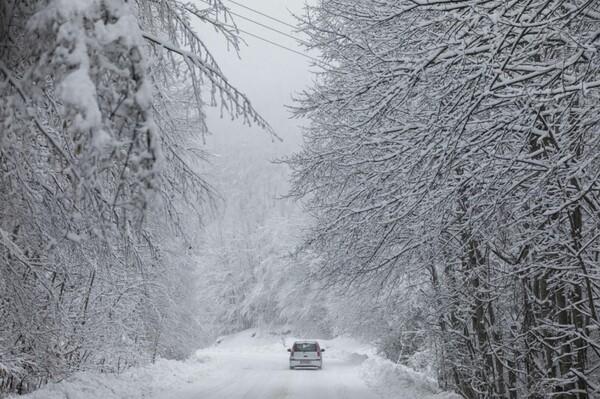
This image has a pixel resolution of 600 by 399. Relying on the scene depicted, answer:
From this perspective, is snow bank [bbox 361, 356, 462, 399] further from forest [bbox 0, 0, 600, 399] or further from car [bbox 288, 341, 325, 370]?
car [bbox 288, 341, 325, 370]

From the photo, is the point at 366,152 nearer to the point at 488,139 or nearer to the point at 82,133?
the point at 488,139

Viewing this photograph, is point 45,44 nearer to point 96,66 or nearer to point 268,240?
point 96,66

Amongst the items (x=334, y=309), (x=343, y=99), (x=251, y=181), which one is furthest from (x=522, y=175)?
(x=251, y=181)

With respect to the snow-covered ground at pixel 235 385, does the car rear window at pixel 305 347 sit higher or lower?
higher

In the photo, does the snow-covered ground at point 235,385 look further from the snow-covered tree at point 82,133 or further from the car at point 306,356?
the snow-covered tree at point 82,133

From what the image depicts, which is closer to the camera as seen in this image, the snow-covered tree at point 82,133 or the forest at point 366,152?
the snow-covered tree at point 82,133

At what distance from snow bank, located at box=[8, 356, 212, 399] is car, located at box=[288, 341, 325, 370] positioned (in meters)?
4.51

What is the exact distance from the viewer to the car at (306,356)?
73.8 ft

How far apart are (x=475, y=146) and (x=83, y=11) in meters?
3.66

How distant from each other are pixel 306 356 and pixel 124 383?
11.2 metres

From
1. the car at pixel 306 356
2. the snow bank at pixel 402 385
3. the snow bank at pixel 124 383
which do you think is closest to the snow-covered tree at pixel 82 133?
the snow bank at pixel 124 383

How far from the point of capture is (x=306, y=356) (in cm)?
2253

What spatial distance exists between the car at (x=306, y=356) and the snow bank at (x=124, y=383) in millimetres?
4511

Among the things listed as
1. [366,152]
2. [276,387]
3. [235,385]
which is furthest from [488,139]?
[235,385]
